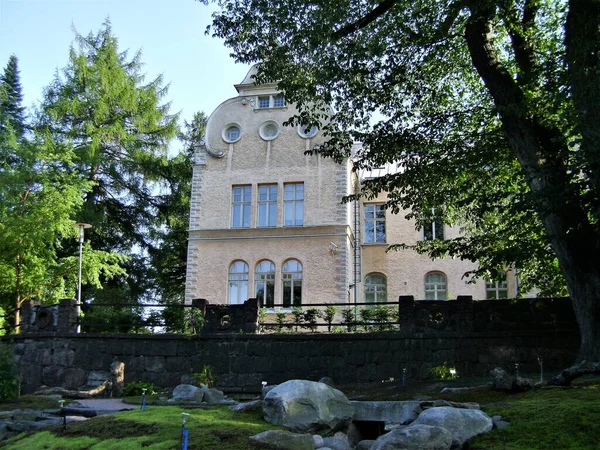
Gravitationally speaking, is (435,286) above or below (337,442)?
above

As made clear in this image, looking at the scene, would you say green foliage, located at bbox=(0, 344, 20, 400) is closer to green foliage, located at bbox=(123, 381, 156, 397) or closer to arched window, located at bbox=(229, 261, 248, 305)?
green foliage, located at bbox=(123, 381, 156, 397)

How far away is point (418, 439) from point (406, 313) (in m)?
10.8

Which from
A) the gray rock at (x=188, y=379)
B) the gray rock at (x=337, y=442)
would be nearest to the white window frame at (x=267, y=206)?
the gray rock at (x=188, y=379)

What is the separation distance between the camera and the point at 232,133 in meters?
31.4

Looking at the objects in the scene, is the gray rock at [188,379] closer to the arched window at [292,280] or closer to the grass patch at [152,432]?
the grass patch at [152,432]

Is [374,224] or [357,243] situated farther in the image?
[374,224]

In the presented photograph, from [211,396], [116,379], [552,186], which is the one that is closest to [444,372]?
[552,186]

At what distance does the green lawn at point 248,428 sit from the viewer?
7777 millimetres

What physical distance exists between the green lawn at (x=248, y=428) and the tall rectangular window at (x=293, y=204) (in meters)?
19.4

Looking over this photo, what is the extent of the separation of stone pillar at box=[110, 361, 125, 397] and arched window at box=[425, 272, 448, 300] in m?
16.6

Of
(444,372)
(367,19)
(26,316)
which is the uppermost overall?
(367,19)

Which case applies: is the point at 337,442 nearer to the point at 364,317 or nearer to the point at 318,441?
the point at 318,441

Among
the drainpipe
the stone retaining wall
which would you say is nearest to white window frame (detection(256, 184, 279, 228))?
the drainpipe

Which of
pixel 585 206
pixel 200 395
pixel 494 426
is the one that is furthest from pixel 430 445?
pixel 585 206
